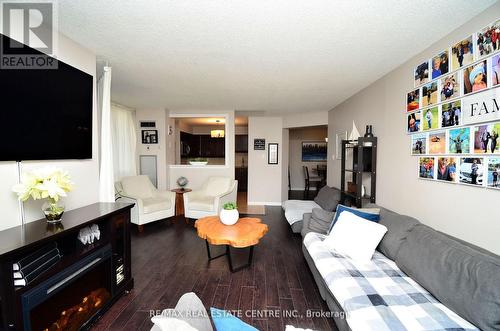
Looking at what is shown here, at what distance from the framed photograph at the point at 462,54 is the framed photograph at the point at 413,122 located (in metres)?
0.49

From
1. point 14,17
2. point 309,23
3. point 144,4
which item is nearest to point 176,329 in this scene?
point 144,4

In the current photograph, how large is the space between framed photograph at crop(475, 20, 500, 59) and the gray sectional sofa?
136 centimetres

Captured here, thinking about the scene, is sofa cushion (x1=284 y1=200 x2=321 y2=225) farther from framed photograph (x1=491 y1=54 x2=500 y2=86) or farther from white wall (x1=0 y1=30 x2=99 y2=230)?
white wall (x1=0 y1=30 x2=99 y2=230)

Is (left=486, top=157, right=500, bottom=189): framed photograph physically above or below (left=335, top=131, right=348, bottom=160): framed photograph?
below

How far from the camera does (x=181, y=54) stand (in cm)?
212

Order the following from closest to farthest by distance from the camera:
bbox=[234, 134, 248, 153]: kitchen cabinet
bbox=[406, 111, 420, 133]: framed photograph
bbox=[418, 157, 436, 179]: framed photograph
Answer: bbox=[418, 157, 436, 179]: framed photograph
bbox=[406, 111, 420, 133]: framed photograph
bbox=[234, 134, 248, 153]: kitchen cabinet

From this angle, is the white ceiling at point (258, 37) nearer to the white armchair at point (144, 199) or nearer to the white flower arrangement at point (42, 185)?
the white flower arrangement at point (42, 185)

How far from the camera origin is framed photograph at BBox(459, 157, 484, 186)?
1460mm

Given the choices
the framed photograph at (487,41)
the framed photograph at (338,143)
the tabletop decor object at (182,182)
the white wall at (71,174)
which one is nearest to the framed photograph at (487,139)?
the framed photograph at (487,41)

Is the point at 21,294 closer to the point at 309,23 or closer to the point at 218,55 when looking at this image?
the point at 218,55

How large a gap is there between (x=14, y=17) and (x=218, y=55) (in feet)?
4.98

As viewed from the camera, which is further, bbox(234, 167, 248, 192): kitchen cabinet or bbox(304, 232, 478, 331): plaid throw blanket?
bbox(234, 167, 248, 192): kitchen cabinet

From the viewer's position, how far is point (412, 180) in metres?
2.14

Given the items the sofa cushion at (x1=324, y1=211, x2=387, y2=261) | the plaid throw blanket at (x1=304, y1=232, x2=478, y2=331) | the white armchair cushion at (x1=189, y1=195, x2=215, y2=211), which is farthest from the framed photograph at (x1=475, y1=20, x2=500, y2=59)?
the white armchair cushion at (x1=189, y1=195, x2=215, y2=211)
